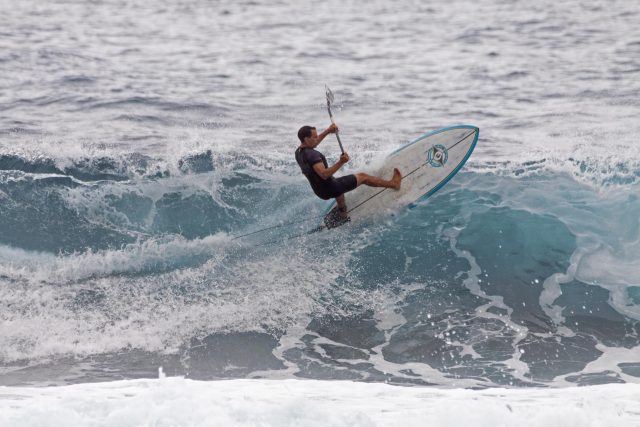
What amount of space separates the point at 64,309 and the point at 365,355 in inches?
135

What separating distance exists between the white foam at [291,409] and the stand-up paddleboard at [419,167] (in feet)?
13.9

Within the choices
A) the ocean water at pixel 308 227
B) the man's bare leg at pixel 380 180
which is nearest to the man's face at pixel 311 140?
the man's bare leg at pixel 380 180

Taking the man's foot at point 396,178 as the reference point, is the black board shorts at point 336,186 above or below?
above

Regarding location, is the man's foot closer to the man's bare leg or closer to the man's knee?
the man's bare leg

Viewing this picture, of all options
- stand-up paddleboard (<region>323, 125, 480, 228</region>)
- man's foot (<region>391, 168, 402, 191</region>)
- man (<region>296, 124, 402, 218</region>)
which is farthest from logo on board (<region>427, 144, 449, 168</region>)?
man (<region>296, 124, 402, 218</region>)

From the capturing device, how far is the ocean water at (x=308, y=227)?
8.06m

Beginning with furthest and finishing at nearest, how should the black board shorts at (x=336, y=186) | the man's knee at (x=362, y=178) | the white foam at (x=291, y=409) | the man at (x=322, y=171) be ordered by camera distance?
the man's knee at (x=362, y=178) < the black board shorts at (x=336, y=186) < the man at (x=322, y=171) < the white foam at (x=291, y=409)

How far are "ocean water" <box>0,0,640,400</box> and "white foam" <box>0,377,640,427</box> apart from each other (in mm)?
1422

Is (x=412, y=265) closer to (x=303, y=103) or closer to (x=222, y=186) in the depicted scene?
(x=222, y=186)

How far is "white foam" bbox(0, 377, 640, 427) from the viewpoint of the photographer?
4.90m

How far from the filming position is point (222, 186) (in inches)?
463

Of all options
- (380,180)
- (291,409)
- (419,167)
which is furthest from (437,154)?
(291,409)

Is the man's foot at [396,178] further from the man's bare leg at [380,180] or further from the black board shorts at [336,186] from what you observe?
the black board shorts at [336,186]

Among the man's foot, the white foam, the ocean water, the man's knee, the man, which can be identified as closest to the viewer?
the white foam
